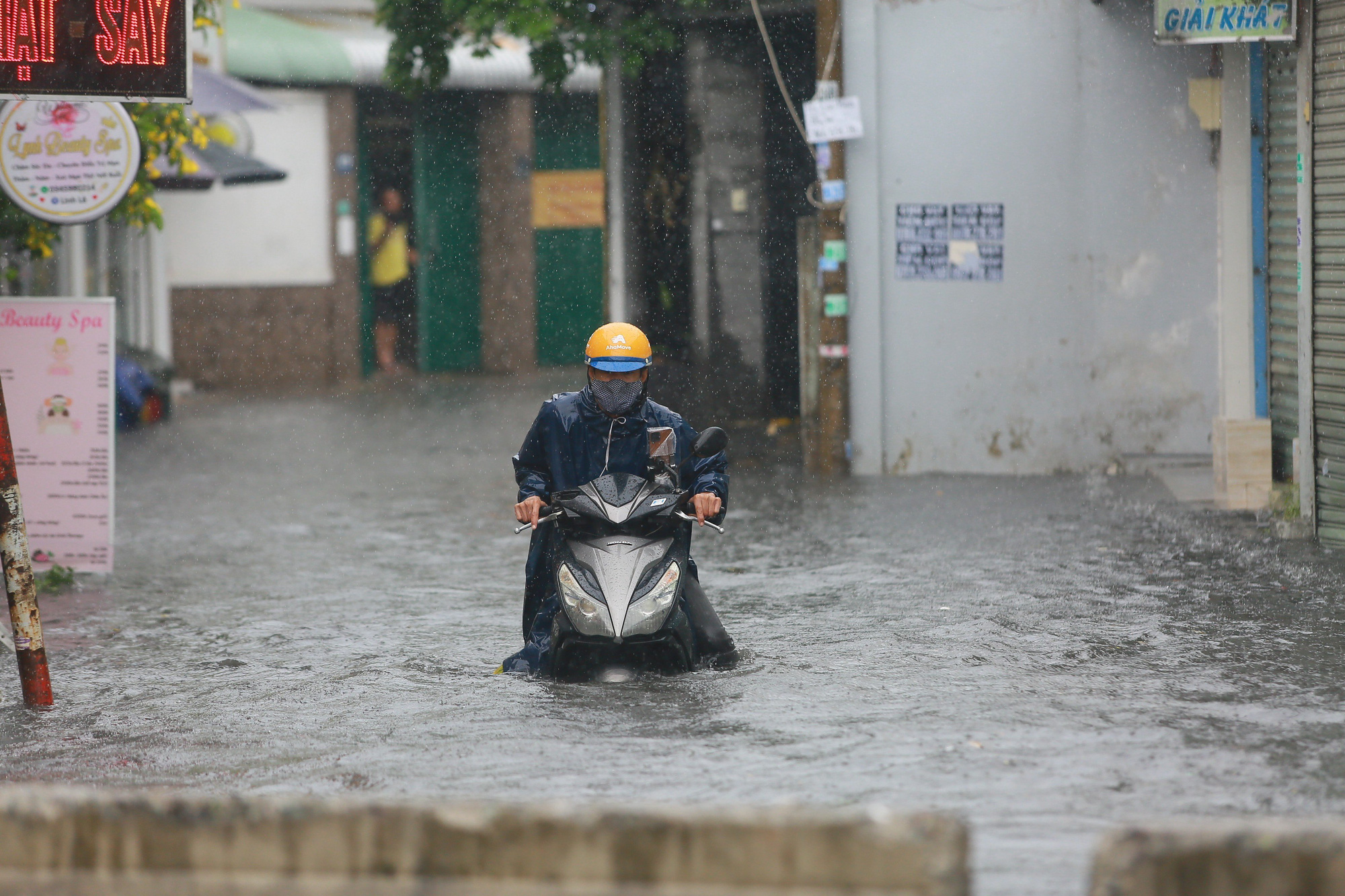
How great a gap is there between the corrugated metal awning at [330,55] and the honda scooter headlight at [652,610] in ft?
57.0

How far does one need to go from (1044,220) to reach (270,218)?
13.5m

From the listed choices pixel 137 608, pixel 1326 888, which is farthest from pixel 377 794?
pixel 137 608

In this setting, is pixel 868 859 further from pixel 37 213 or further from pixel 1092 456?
pixel 1092 456

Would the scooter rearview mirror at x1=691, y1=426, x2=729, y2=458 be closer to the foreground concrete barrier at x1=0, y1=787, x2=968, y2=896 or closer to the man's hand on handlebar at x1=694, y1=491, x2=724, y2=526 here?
the man's hand on handlebar at x1=694, y1=491, x2=724, y2=526

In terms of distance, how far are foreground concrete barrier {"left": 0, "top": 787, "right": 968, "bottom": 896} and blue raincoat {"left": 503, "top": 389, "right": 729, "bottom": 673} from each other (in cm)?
382

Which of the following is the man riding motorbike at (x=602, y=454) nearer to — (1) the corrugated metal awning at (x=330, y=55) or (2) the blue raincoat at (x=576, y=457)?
(2) the blue raincoat at (x=576, y=457)

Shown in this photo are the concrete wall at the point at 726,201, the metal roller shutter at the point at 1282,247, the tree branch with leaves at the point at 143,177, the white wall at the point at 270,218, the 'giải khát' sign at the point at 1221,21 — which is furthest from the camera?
the white wall at the point at 270,218

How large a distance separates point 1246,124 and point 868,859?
10558mm

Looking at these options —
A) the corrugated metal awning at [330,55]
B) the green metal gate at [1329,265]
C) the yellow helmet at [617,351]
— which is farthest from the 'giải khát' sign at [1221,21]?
the corrugated metal awning at [330,55]

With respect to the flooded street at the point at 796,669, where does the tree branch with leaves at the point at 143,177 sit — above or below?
above

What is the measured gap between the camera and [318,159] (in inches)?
996

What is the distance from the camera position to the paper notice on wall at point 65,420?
34.5ft

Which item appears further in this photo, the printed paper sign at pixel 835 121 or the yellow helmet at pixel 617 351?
the printed paper sign at pixel 835 121

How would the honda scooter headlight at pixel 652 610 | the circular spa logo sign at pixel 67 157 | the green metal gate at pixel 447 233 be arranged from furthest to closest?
the green metal gate at pixel 447 233, the circular spa logo sign at pixel 67 157, the honda scooter headlight at pixel 652 610
